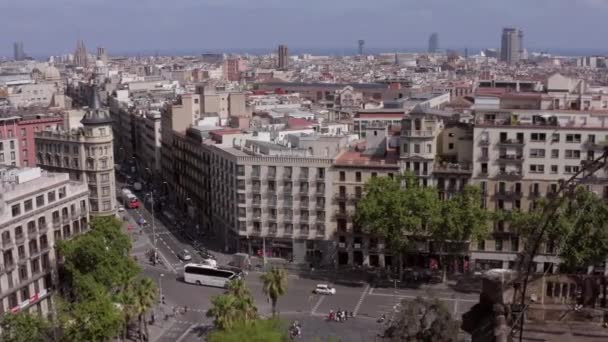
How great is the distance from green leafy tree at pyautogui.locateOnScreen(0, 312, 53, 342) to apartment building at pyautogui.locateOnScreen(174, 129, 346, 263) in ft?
142

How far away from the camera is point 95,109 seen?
114 metres

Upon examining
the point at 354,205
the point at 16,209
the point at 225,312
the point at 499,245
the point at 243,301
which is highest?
the point at 16,209

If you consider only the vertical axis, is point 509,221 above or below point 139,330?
above

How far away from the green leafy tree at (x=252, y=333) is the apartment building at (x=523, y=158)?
140 feet

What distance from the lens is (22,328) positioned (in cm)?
5912

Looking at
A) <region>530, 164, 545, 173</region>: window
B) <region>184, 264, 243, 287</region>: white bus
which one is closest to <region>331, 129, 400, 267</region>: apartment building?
<region>184, 264, 243, 287</region>: white bus

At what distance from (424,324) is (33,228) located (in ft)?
145

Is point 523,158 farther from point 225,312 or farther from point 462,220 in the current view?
point 225,312

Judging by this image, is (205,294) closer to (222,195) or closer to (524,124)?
(222,195)

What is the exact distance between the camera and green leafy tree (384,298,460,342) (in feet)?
166

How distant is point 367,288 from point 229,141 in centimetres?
3511

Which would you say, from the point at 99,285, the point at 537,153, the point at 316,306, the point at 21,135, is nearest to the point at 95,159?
the point at 21,135

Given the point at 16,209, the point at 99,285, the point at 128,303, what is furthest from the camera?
the point at 16,209

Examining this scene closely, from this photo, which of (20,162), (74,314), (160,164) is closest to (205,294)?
(74,314)
